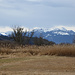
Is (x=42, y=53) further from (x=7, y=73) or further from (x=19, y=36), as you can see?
(x=19, y=36)

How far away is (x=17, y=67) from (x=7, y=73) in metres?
1.83

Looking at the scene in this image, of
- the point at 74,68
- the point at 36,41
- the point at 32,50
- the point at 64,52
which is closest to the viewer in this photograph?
the point at 74,68

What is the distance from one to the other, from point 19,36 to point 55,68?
23420mm

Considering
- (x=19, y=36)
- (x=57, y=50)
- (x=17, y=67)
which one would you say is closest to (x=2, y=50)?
(x=57, y=50)

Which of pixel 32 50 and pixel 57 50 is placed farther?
pixel 32 50

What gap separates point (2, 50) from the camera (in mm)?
18312

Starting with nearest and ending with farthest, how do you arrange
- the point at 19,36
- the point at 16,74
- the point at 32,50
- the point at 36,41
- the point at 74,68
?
the point at 16,74 → the point at 74,68 → the point at 32,50 → the point at 19,36 → the point at 36,41

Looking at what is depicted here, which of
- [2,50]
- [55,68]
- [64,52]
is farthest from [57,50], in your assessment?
[55,68]

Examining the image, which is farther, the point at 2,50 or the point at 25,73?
the point at 2,50

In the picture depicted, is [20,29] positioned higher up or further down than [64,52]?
higher up

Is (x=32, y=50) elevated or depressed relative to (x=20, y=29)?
depressed

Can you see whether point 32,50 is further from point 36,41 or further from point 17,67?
point 36,41

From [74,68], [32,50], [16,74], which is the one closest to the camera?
[16,74]

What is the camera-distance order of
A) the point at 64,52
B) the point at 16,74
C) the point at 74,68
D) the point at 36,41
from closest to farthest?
the point at 16,74 < the point at 74,68 < the point at 64,52 < the point at 36,41
